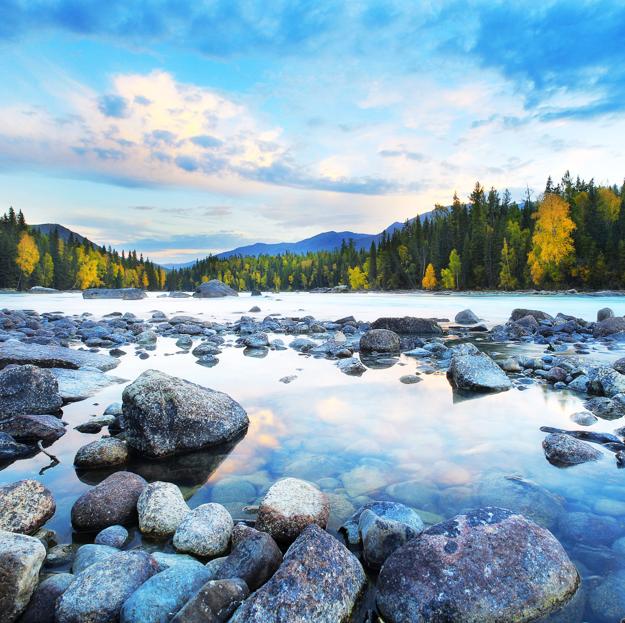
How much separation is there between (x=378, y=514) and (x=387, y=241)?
8850 cm

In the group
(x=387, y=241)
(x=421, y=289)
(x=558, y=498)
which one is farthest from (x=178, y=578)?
(x=387, y=241)

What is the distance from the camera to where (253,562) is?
7.38 ft

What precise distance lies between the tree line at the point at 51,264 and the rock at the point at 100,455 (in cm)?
8273

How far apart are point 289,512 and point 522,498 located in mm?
2090

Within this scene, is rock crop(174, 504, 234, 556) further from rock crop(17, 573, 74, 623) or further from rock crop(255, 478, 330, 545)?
rock crop(17, 573, 74, 623)

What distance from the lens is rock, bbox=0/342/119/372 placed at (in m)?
7.23

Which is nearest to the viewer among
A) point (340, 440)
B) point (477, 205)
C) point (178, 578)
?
point (178, 578)

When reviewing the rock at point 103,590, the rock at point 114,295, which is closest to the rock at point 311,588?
the rock at point 103,590

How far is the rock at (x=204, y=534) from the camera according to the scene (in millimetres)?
2607

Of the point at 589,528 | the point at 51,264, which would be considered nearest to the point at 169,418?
the point at 589,528

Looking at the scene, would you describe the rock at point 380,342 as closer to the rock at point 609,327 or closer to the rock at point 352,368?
the rock at point 352,368

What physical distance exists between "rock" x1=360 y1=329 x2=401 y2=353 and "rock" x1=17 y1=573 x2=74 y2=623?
353 inches

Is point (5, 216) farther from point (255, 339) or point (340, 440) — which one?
point (340, 440)

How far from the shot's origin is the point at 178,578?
6.89ft
